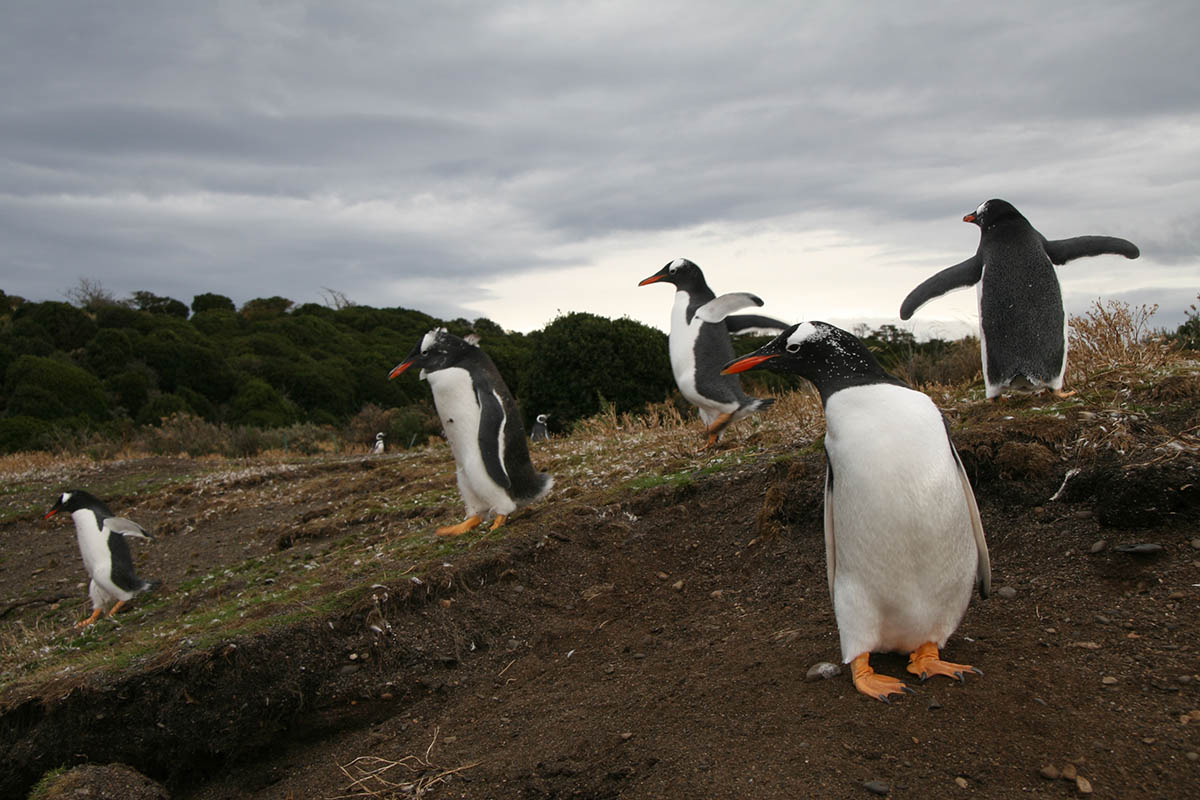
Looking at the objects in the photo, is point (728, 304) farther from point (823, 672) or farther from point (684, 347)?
point (823, 672)

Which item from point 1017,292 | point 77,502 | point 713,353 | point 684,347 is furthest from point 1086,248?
point 77,502

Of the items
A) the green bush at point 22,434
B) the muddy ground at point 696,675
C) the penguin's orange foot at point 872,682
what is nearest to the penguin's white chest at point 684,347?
the muddy ground at point 696,675

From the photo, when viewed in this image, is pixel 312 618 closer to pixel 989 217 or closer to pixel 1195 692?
pixel 1195 692

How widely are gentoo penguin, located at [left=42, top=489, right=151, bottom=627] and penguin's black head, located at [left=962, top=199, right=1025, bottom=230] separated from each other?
6904 mm

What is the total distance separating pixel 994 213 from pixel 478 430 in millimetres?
3977

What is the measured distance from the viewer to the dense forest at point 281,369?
549 inches

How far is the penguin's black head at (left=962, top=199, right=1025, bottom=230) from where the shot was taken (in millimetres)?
5992

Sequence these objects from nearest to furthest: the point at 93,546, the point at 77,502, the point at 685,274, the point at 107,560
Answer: the point at 107,560, the point at 93,546, the point at 77,502, the point at 685,274

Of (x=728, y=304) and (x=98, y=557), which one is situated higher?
(x=728, y=304)

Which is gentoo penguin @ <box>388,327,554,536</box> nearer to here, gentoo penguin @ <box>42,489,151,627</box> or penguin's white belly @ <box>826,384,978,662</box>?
gentoo penguin @ <box>42,489,151,627</box>

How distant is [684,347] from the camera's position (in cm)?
771

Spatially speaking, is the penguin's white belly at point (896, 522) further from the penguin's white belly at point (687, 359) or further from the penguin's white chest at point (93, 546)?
the penguin's white chest at point (93, 546)

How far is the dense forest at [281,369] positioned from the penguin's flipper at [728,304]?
15.1 feet

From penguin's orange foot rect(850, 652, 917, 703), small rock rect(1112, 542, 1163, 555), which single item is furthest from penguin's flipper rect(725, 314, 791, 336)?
penguin's orange foot rect(850, 652, 917, 703)
